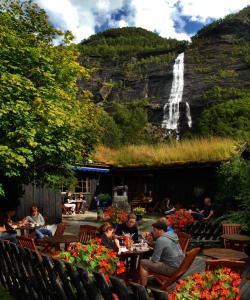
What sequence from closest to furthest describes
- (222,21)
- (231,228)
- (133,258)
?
1. (133,258)
2. (231,228)
3. (222,21)

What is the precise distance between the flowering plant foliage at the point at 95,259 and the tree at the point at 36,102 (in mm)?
3774

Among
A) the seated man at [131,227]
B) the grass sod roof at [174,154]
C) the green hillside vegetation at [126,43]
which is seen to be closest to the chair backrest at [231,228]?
the seated man at [131,227]

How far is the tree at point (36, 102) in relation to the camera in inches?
353

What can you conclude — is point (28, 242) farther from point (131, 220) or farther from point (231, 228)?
point (231, 228)

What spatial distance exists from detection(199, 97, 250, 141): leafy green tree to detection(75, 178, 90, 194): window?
16.7 meters

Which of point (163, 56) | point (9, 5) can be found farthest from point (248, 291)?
point (163, 56)

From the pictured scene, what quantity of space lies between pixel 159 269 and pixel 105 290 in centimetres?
227

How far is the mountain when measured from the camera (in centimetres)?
5647

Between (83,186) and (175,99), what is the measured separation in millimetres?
42514

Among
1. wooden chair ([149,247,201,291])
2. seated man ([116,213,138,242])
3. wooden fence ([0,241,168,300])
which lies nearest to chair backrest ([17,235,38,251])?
wooden fence ([0,241,168,300])

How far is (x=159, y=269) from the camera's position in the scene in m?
5.76

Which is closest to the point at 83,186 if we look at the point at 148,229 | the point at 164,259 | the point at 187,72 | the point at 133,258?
the point at 148,229

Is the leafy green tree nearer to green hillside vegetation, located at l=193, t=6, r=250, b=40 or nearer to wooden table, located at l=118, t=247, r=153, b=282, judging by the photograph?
wooden table, located at l=118, t=247, r=153, b=282

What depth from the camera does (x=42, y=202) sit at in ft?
55.3
